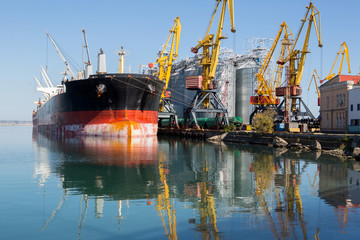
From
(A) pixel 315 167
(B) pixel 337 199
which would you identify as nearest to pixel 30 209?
(B) pixel 337 199

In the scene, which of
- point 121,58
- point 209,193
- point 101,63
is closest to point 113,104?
point 101,63

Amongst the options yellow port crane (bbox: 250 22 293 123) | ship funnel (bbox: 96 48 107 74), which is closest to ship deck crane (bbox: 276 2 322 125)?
yellow port crane (bbox: 250 22 293 123)

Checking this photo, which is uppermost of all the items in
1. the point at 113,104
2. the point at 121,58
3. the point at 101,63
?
the point at 121,58

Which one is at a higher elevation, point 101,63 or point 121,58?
point 121,58

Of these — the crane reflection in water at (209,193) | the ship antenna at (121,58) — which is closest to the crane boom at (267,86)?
the ship antenna at (121,58)

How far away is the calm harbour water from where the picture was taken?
12.2 m

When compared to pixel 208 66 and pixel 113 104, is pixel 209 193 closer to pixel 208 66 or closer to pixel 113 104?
pixel 113 104

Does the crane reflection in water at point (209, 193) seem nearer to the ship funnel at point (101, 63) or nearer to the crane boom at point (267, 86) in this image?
the ship funnel at point (101, 63)

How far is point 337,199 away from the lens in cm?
1730

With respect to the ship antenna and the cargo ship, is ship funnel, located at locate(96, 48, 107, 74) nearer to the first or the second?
the cargo ship

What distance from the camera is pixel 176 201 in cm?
1642

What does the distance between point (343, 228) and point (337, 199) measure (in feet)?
17.2

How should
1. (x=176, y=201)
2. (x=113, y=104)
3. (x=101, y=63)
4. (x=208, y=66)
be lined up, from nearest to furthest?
(x=176, y=201), (x=113, y=104), (x=101, y=63), (x=208, y=66)

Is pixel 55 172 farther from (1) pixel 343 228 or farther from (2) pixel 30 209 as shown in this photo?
(1) pixel 343 228
